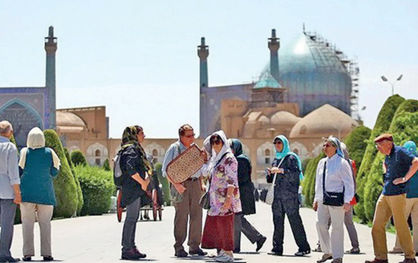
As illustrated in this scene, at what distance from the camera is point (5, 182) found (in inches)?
358

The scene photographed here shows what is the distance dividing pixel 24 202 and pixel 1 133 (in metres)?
0.67

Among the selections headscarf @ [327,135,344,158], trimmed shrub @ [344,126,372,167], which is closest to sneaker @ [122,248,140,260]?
headscarf @ [327,135,344,158]

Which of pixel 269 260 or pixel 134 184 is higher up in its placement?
pixel 134 184

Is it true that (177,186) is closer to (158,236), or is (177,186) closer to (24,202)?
(24,202)

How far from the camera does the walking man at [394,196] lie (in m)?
9.12

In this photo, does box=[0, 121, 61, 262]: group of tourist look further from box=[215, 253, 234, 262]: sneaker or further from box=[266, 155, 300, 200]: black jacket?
box=[266, 155, 300, 200]: black jacket

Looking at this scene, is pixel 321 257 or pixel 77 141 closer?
pixel 321 257

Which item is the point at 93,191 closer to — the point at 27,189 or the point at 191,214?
the point at 191,214

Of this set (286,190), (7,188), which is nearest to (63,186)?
(286,190)

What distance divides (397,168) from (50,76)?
52.6 metres

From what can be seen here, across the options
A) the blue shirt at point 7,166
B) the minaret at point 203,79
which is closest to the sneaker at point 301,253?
the blue shirt at point 7,166

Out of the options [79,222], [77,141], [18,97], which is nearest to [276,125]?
[77,141]

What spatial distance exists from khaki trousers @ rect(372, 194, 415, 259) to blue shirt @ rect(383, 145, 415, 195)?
6 cm

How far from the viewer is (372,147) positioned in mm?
16969
